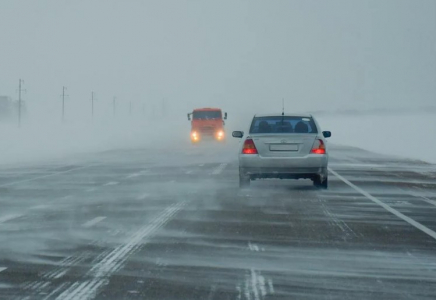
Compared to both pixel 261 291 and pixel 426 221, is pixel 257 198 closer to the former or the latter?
pixel 426 221

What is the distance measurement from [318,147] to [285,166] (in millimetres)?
860

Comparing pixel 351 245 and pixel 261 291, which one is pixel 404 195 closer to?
pixel 351 245

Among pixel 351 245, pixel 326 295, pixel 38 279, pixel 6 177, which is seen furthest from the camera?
pixel 6 177

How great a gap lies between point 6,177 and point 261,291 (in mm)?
18052

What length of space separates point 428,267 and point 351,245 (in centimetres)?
179

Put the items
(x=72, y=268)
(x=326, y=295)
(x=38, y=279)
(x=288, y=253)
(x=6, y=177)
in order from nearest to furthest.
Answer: (x=326, y=295)
(x=38, y=279)
(x=72, y=268)
(x=288, y=253)
(x=6, y=177)

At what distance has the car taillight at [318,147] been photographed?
19.5 metres

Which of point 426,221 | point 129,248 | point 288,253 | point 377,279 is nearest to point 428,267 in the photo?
point 377,279

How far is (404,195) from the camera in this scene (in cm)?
1894

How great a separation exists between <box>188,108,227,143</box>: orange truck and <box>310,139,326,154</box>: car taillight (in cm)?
3328

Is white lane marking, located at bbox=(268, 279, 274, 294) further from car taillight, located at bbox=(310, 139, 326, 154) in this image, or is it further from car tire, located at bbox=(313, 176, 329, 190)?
car tire, located at bbox=(313, 176, 329, 190)

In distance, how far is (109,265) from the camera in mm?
9477

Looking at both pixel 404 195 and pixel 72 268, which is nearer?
pixel 72 268

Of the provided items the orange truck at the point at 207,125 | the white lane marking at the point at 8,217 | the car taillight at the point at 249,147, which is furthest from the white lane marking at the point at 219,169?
the orange truck at the point at 207,125
